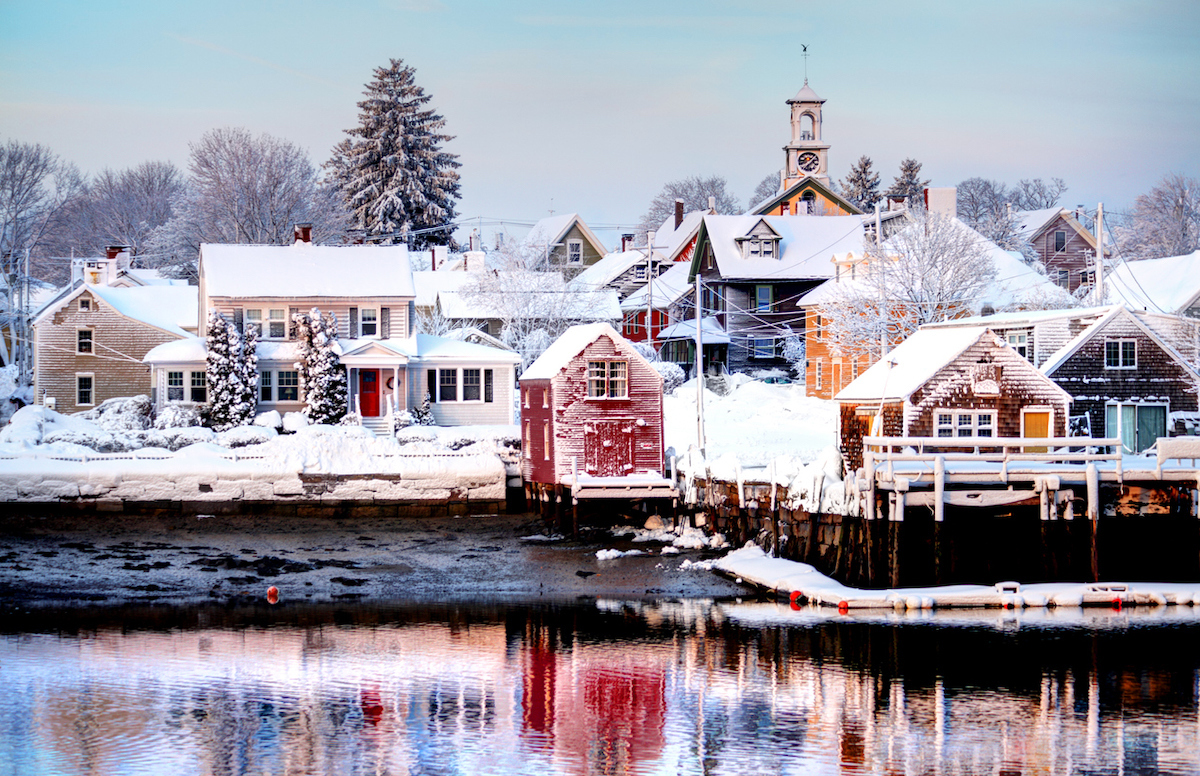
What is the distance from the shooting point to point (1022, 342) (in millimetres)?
42062

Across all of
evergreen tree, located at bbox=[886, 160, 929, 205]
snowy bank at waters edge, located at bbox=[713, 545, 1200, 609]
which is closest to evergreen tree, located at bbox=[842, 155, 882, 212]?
evergreen tree, located at bbox=[886, 160, 929, 205]

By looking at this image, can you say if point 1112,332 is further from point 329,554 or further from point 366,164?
point 366,164

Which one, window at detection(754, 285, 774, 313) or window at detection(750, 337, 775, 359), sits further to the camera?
window at detection(754, 285, 774, 313)

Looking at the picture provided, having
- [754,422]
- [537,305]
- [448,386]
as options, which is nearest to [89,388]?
[448,386]

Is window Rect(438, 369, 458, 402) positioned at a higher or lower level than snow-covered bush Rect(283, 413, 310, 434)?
higher

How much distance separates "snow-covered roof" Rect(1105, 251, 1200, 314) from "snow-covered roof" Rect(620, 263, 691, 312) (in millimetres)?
23645

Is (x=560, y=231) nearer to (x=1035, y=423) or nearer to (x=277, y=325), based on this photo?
(x=277, y=325)

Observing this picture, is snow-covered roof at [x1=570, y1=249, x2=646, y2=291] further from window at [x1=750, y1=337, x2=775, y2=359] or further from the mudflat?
the mudflat

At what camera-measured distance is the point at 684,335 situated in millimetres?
70188

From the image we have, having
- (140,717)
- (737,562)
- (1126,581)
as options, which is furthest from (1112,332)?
(140,717)

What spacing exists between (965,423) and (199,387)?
2928 cm

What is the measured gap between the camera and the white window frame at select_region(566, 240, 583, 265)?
91312 mm

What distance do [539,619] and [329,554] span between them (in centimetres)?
869

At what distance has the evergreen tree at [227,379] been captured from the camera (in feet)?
160
